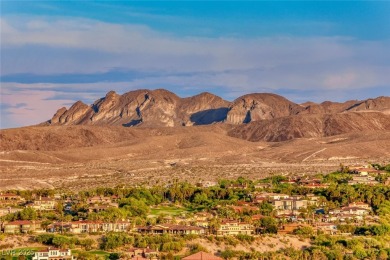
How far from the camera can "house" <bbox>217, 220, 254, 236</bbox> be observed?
214ft

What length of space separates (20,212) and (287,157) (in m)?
122

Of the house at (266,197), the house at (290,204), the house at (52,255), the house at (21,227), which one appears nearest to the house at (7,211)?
the house at (21,227)

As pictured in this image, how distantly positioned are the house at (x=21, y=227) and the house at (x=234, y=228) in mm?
15338

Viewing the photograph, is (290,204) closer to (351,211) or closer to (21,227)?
(351,211)

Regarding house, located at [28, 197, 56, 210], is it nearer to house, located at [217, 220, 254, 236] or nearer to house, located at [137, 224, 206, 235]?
house, located at [137, 224, 206, 235]

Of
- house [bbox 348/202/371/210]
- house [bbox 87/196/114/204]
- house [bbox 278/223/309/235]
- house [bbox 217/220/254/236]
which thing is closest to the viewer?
house [bbox 217/220/254/236]

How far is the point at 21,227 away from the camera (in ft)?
216

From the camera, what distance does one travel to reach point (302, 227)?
2655 inches

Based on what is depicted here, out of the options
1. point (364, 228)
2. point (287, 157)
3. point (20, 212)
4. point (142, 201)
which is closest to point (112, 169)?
point (287, 157)

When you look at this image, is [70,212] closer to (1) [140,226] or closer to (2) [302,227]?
(1) [140,226]

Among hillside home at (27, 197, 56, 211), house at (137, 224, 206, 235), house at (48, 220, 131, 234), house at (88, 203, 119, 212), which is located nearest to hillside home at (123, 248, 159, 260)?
house at (137, 224, 206, 235)

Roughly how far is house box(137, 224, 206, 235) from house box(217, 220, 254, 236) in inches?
65.7

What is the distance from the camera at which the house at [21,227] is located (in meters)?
64.8

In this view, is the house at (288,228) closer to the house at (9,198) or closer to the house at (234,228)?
the house at (234,228)
